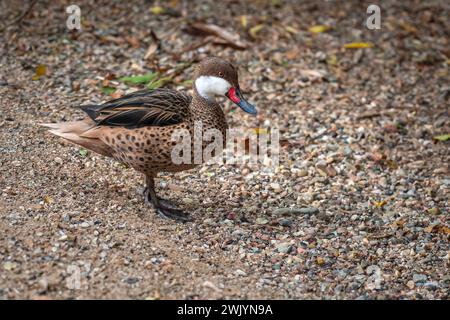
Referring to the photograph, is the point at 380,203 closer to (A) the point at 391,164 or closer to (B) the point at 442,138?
(A) the point at 391,164

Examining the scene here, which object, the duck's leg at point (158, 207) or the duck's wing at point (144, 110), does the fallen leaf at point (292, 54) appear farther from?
the duck's leg at point (158, 207)

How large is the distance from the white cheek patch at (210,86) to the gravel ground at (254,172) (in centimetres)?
93

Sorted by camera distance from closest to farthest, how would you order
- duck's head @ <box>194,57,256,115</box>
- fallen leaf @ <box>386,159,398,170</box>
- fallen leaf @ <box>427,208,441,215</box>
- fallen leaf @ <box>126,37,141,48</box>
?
1. duck's head @ <box>194,57,256,115</box>
2. fallen leaf @ <box>427,208,441,215</box>
3. fallen leaf @ <box>386,159,398,170</box>
4. fallen leaf @ <box>126,37,141,48</box>

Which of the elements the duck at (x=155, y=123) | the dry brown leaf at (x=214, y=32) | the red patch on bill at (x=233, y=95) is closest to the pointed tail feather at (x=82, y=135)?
the duck at (x=155, y=123)

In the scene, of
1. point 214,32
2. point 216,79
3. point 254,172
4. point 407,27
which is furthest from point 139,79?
point 407,27

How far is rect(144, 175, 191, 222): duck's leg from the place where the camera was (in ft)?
15.8

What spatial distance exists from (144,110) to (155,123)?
0.49ft

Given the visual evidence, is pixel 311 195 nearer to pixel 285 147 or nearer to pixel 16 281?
pixel 285 147

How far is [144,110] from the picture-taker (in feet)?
15.1

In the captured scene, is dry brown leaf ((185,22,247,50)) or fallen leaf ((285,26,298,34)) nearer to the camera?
dry brown leaf ((185,22,247,50))

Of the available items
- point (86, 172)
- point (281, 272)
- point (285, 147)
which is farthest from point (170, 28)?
point (281, 272)

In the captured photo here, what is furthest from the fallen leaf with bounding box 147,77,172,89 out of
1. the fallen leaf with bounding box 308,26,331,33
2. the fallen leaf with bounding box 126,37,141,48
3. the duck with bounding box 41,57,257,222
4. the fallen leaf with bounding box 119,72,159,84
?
the fallen leaf with bounding box 308,26,331,33

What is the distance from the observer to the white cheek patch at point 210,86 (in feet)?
15.3

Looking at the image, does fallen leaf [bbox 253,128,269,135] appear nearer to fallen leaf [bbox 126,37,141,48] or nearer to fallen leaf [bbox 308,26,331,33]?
fallen leaf [bbox 126,37,141,48]
